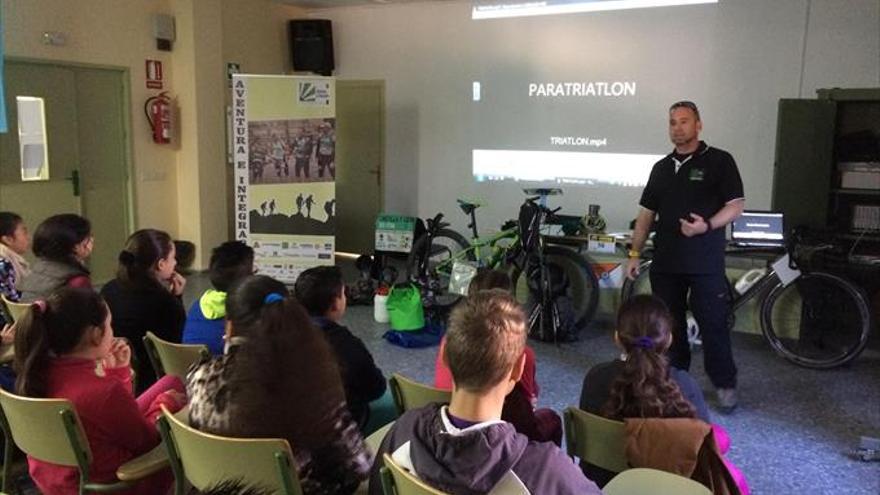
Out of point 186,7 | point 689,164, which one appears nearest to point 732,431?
point 689,164

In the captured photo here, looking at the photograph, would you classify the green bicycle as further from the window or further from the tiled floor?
the window

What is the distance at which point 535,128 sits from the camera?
6668 millimetres

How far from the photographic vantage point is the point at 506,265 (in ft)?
17.5

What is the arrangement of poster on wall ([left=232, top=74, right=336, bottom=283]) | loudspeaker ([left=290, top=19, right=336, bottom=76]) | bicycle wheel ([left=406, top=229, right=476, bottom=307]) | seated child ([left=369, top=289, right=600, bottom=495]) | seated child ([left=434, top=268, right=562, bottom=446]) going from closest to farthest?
seated child ([left=369, top=289, right=600, bottom=495]) → seated child ([left=434, top=268, right=562, bottom=446]) → bicycle wheel ([left=406, top=229, right=476, bottom=307]) → poster on wall ([left=232, top=74, right=336, bottom=283]) → loudspeaker ([left=290, top=19, right=336, bottom=76])

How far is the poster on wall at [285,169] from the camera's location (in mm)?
6203

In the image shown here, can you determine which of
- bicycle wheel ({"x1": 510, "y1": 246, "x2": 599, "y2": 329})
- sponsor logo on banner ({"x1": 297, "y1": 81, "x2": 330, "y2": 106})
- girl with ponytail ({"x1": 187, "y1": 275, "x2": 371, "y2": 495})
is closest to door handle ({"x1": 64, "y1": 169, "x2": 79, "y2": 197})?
sponsor logo on banner ({"x1": 297, "y1": 81, "x2": 330, "y2": 106})

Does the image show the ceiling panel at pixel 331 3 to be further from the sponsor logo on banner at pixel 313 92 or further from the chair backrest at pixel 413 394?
the chair backrest at pixel 413 394

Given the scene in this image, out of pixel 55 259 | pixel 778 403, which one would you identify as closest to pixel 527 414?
pixel 55 259

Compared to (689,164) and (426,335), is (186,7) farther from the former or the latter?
(689,164)

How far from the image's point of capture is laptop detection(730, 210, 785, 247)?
15.7ft

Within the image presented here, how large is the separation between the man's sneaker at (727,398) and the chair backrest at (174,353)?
261 centimetres

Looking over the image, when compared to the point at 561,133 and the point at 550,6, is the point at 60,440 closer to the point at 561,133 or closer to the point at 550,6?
the point at 561,133

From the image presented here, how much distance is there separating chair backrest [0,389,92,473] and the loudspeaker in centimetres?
604

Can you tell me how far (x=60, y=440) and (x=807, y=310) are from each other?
4248 mm
